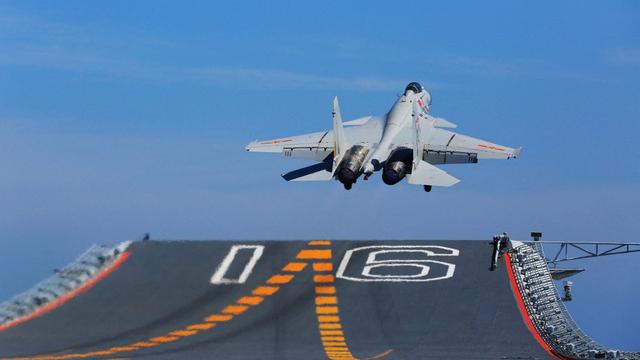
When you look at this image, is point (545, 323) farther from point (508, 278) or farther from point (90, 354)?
point (90, 354)

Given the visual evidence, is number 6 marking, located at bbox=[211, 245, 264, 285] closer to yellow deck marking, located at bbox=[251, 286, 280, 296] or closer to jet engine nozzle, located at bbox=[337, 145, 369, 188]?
yellow deck marking, located at bbox=[251, 286, 280, 296]

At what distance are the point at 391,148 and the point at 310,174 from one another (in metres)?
8.04

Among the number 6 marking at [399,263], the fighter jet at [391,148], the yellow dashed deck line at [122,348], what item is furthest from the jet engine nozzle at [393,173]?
the yellow dashed deck line at [122,348]

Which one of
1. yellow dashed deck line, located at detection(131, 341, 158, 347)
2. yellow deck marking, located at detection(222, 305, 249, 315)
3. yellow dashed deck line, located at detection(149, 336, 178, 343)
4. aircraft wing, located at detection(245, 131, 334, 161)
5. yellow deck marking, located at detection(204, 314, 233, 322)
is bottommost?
yellow dashed deck line, located at detection(131, 341, 158, 347)

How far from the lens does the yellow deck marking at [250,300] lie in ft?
259

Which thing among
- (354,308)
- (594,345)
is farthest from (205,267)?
(594,345)

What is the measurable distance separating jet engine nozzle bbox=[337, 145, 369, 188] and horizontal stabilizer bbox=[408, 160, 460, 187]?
433cm

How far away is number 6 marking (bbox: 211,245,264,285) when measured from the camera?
8306cm

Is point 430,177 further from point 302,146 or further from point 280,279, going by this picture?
point 280,279

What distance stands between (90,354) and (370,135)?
120 feet

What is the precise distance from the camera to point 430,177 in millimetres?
90500

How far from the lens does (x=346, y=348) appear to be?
2724 inches

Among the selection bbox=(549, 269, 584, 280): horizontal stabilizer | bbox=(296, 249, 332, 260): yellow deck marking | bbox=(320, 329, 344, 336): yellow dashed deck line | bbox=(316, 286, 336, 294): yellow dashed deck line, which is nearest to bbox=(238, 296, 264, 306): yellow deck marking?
bbox=(316, 286, 336, 294): yellow dashed deck line

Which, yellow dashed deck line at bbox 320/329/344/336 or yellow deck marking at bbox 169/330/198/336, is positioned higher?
yellow dashed deck line at bbox 320/329/344/336
